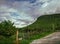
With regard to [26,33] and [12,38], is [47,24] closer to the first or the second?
[26,33]

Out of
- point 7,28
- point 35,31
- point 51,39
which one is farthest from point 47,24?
point 7,28

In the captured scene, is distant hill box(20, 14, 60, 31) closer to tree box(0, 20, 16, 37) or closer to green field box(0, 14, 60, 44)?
green field box(0, 14, 60, 44)

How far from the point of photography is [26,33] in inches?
569

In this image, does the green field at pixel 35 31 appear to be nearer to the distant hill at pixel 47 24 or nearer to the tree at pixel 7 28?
the distant hill at pixel 47 24

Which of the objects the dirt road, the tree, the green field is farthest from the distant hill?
the tree

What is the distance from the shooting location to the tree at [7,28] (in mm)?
13861

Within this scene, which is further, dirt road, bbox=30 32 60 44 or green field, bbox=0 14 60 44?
dirt road, bbox=30 32 60 44

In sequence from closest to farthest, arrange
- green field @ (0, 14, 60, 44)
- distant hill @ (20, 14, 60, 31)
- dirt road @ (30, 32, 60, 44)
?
1. green field @ (0, 14, 60, 44)
2. dirt road @ (30, 32, 60, 44)
3. distant hill @ (20, 14, 60, 31)

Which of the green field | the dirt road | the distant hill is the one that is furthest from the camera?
the distant hill

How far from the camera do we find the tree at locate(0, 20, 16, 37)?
1386cm

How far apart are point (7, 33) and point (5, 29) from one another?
0.49m

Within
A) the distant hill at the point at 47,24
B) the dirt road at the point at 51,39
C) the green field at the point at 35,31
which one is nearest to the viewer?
the green field at the point at 35,31

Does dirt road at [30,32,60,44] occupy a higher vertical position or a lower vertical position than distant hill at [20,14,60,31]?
lower

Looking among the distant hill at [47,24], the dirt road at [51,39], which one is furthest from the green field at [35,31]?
the dirt road at [51,39]
